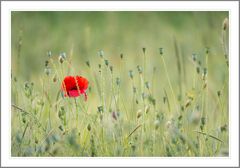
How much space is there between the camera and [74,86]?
10.4 ft

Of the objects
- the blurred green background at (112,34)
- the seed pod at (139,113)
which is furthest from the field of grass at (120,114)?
the blurred green background at (112,34)

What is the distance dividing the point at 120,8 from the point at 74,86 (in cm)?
55

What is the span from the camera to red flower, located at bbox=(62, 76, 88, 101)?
3137 mm

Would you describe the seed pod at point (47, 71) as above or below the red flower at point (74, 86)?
above

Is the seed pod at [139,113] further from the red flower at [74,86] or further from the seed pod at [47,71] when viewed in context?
the seed pod at [47,71]

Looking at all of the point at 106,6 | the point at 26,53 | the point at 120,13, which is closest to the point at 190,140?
the point at 106,6

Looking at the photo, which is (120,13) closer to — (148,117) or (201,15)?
(201,15)

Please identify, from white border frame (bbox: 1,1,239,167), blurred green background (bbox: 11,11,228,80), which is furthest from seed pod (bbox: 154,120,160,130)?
blurred green background (bbox: 11,11,228,80)

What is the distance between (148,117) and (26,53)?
5.59 ft

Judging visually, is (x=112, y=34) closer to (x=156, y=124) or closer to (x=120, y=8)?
(x=120, y=8)

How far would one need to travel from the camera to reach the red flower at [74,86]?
314 cm

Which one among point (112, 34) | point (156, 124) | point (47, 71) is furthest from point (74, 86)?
point (112, 34)

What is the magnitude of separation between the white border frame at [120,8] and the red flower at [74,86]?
299 mm

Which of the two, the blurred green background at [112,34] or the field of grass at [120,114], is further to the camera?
the blurred green background at [112,34]
